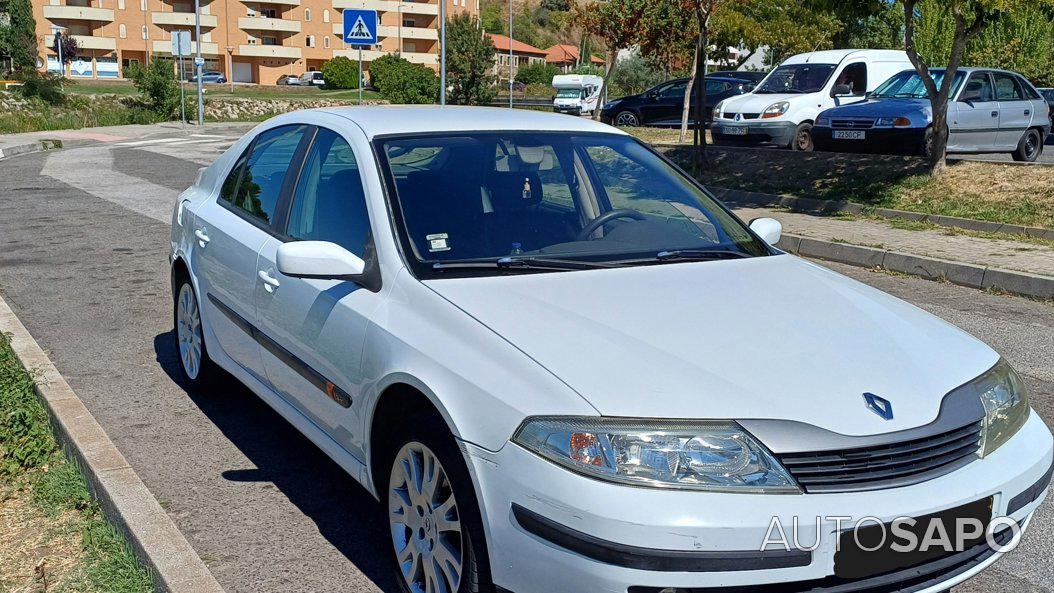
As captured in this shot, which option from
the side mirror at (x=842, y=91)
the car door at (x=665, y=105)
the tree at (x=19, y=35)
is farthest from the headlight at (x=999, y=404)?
the tree at (x=19, y=35)

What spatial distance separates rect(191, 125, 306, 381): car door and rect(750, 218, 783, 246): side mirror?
2010mm

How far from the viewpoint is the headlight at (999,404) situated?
117 inches

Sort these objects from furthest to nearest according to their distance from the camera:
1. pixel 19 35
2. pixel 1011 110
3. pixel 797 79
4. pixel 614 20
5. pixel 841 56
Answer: pixel 19 35
pixel 614 20
pixel 841 56
pixel 797 79
pixel 1011 110

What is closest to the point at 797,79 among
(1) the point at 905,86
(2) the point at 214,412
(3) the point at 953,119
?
(1) the point at 905,86

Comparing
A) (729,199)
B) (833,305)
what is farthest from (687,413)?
(729,199)

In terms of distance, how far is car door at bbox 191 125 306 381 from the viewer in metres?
4.51

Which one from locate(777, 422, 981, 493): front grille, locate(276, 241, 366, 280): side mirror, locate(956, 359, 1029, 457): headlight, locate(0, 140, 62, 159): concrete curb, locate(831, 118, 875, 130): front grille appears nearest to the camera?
locate(777, 422, 981, 493): front grille

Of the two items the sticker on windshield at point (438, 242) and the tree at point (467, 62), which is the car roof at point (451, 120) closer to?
the sticker on windshield at point (438, 242)

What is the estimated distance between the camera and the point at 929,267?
9.60 meters

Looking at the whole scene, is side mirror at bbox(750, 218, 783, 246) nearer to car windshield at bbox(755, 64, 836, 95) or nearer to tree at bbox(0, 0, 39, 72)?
Result: car windshield at bbox(755, 64, 836, 95)

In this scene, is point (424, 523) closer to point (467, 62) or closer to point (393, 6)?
point (467, 62)

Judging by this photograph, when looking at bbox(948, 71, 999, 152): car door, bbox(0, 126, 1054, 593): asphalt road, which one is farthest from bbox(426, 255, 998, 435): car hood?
bbox(948, 71, 999, 152): car door

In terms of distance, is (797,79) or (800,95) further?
(797,79)

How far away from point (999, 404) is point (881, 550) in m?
0.76
